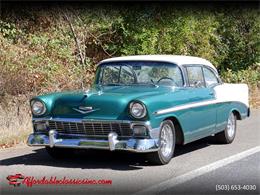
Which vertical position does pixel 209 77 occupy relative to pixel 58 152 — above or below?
above

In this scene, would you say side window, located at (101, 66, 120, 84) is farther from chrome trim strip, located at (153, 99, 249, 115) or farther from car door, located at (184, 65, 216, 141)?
chrome trim strip, located at (153, 99, 249, 115)

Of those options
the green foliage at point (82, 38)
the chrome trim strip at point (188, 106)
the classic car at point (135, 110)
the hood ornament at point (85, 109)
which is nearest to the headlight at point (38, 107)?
the classic car at point (135, 110)

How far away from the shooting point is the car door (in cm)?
829

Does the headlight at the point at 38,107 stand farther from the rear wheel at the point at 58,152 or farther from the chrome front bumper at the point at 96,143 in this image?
the rear wheel at the point at 58,152

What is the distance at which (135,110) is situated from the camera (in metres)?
7.26

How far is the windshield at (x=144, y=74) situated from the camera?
8.55m

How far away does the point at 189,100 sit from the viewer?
825 centimetres

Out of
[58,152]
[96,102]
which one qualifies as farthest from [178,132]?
[58,152]

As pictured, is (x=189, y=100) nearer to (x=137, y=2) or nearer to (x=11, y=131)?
(x=11, y=131)

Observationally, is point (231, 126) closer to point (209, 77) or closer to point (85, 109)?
point (209, 77)

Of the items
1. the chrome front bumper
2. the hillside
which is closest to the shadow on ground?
the chrome front bumper

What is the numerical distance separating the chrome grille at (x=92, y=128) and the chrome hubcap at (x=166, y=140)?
1.91 ft

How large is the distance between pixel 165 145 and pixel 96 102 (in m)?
1.19

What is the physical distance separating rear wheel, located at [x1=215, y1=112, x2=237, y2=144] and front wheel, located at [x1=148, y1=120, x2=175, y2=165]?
7.06ft
